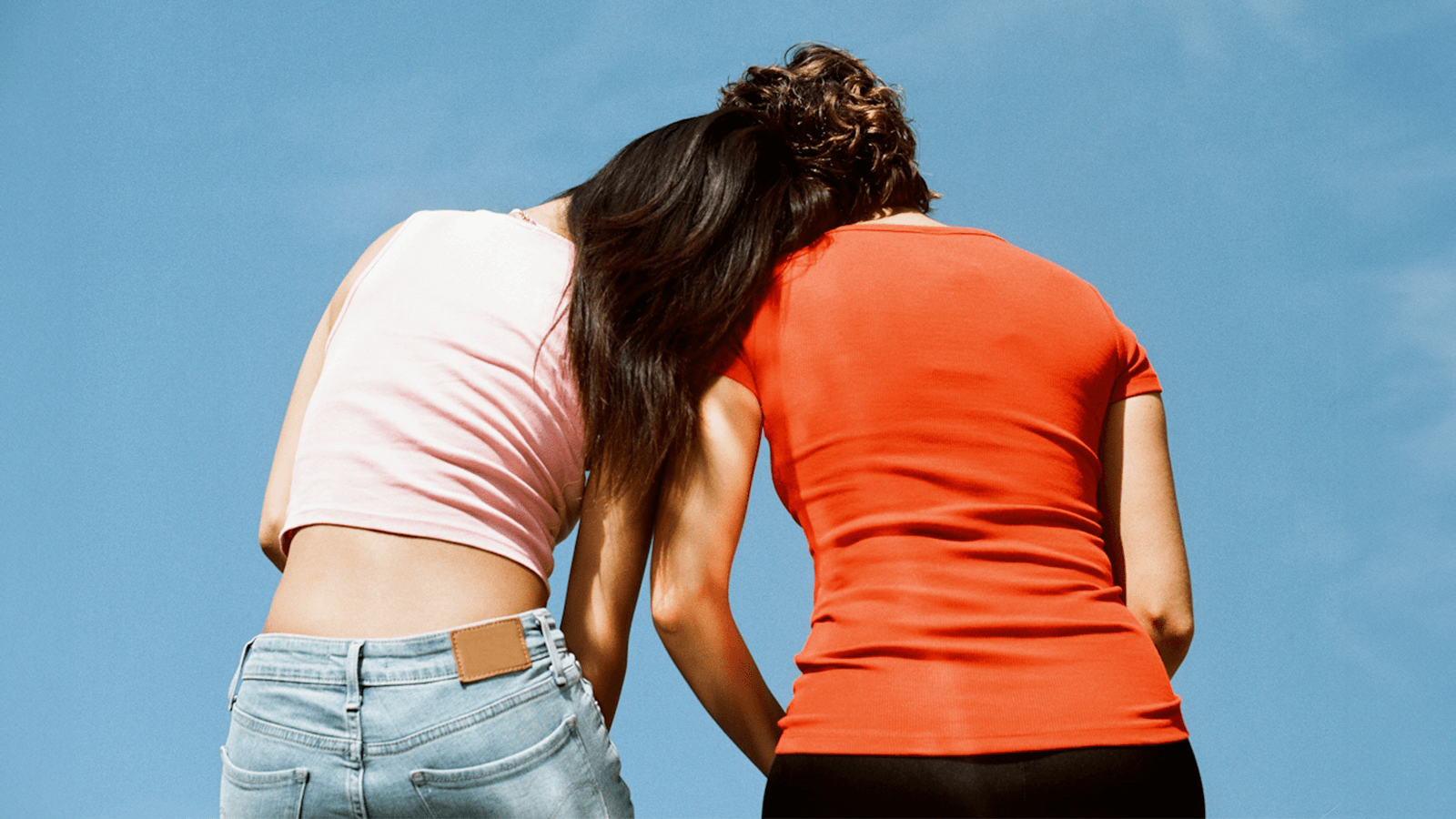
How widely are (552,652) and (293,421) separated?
86cm

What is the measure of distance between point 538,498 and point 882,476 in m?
0.67

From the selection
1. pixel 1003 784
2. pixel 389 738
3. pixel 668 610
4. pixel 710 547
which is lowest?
pixel 1003 784

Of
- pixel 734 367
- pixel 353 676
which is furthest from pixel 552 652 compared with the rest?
pixel 734 367

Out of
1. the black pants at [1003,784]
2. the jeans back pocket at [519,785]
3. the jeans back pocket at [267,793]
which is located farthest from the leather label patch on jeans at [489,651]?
the black pants at [1003,784]

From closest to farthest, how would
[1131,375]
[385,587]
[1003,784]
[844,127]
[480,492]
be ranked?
[1003,784] → [385,587] → [480,492] → [1131,375] → [844,127]

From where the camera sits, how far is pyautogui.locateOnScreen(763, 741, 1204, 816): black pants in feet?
6.75

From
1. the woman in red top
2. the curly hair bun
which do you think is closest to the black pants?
the woman in red top

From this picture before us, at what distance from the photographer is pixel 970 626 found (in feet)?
6.98

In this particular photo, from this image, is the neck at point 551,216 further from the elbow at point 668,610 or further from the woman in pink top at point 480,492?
the elbow at point 668,610

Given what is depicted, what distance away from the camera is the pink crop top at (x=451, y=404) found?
2.27 m

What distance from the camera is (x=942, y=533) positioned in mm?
2211

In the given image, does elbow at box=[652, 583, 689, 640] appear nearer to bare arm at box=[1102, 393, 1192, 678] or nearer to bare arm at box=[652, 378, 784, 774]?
bare arm at box=[652, 378, 784, 774]

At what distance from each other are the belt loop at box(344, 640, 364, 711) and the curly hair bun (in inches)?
55.5

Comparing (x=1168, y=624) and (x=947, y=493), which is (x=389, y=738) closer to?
(x=947, y=493)
